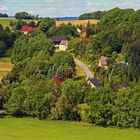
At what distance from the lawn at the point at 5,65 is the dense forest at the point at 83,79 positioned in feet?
6.85

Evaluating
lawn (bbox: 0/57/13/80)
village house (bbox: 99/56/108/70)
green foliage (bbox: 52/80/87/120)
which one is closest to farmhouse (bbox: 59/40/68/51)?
lawn (bbox: 0/57/13/80)

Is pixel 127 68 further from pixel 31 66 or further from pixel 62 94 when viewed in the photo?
pixel 62 94

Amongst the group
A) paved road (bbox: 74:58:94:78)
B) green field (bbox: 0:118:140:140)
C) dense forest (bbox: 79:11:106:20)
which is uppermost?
dense forest (bbox: 79:11:106:20)

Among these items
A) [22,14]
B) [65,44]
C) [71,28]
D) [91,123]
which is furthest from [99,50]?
[22,14]

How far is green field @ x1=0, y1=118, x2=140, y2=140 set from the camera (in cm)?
4712

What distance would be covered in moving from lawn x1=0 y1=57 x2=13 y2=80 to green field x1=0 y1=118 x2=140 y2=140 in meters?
31.7

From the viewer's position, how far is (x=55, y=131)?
1962 inches

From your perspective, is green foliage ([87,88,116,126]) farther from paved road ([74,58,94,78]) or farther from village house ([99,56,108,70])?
village house ([99,56,108,70])

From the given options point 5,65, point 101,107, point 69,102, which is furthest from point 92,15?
point 101,107

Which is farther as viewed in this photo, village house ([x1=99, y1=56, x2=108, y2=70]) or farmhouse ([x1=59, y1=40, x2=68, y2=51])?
farmhouse ([x1=59, y1=40, x2=68, y2=51])

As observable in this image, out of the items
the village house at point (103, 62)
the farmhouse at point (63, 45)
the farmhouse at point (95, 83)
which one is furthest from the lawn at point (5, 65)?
the farmhouse at point (95, 83)

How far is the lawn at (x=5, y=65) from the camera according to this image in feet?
286

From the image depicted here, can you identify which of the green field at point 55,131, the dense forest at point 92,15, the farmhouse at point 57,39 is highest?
the dense forest at point 92,15

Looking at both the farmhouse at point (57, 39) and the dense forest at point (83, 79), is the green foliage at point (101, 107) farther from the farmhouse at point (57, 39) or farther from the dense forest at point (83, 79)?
the farmhouse at point (57, 39)
